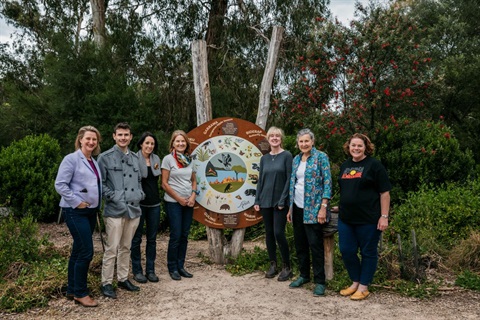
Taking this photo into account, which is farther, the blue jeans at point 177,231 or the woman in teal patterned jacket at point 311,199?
the blue jeans at point 177,231

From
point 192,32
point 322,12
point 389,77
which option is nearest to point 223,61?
point 192,32

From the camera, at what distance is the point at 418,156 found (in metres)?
7.49

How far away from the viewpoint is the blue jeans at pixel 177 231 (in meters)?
5.12

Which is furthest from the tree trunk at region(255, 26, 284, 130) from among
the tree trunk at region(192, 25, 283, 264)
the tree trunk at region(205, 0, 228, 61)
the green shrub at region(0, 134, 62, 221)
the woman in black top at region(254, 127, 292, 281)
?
the tree trunk at region(205, 0, 228, 61)

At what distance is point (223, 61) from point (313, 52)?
3.47 meters

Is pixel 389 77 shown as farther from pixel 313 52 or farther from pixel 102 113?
pixel 102 113

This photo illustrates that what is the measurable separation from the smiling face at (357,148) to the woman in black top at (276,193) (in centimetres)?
84

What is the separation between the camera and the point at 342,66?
7.90 metres

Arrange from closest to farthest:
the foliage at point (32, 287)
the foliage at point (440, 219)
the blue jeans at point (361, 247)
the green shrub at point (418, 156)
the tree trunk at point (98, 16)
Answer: the foliage at point (32, 287) < the blue jeans at point (361, 247) < the foliage at point (440, 219) < the green shrub at point (418, 156) < the tree trunk at point (98, 16)

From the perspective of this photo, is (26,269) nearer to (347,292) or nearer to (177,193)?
(177,193)

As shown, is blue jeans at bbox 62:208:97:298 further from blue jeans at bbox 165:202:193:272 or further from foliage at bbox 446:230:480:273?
foliage at bbox 446:230:480:273

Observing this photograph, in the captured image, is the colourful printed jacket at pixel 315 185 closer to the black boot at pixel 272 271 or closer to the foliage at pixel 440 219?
the black boot at pixel 272 271

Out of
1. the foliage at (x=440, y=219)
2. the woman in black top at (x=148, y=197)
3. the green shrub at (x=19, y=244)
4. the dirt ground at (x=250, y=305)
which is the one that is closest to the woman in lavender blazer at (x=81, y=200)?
the dirt ground at (x=250, y=305)

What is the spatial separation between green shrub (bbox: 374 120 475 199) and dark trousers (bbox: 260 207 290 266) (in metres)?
3.25
